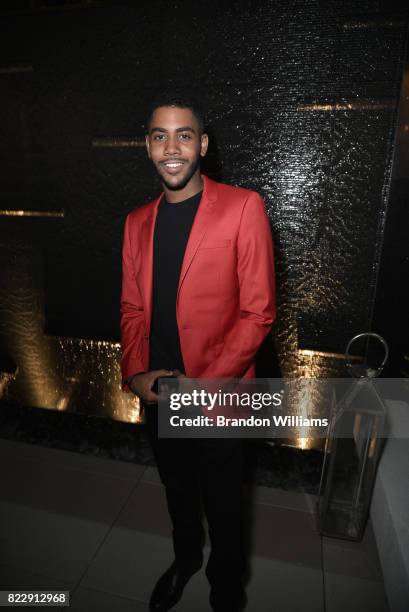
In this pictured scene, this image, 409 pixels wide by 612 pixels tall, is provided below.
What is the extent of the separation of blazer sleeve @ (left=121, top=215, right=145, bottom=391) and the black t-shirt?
0.08m

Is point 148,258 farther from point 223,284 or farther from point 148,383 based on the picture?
point 148,383

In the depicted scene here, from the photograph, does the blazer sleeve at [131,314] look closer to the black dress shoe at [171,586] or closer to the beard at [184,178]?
the beard at [184,178]

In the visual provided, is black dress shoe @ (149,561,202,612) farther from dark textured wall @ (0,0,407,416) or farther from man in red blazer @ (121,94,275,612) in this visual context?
dark textured wall @ (0,0,407,416)

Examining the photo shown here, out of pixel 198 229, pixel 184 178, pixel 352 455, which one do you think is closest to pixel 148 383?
pixel 198 229

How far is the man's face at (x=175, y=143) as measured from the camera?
1219 mm

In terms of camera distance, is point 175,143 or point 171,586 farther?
point 171,586

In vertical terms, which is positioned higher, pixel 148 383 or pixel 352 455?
pixel 148 383

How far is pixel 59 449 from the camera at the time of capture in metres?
2.35

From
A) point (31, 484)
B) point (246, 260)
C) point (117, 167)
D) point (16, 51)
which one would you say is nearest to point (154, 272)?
point (246, 260)

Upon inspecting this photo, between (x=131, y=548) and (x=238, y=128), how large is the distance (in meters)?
2.02

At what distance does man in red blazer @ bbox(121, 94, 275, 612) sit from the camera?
122 cm

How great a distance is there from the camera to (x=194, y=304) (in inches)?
50.4

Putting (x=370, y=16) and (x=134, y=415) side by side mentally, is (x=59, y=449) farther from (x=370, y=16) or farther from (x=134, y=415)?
(x=370, y=16)

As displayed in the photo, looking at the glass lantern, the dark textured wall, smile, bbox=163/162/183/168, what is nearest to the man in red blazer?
smile, bbox=163/162/183/168
